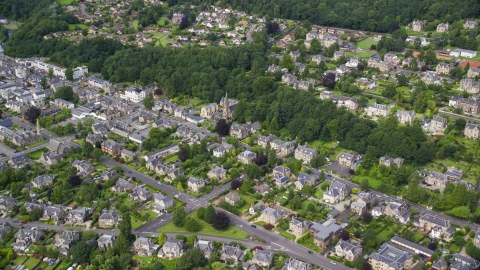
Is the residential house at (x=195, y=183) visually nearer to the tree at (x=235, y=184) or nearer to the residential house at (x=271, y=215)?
the tree at (x=235, y=184)

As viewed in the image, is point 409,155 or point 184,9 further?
point 184,9

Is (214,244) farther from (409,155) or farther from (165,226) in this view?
(409,155)

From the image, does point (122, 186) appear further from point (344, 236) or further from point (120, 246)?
point (344, 236)

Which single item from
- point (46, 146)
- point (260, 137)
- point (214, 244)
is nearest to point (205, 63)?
point (260, 137)

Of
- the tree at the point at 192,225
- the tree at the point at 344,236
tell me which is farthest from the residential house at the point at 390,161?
the tree at the point at 192,225

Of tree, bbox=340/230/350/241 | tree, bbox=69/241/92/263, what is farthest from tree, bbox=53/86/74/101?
tree, bbox=340/230/350/241

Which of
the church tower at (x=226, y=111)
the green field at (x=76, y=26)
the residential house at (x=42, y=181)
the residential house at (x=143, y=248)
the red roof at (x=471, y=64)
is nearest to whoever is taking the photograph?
the residential house at (x=143, y=248)
